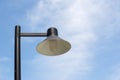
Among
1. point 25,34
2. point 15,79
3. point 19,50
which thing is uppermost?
point 25,34

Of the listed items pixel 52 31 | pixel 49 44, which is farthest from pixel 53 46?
pixel 52 31

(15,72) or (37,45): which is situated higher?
(37,45)

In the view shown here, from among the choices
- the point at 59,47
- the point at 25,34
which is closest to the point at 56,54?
the point at 59,47

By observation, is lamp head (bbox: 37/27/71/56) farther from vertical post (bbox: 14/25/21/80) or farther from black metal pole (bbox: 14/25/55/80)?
vertical post (bbox: 14/25/21/80)

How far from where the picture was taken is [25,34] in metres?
7.46

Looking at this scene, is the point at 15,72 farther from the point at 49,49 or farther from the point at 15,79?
the point at 49,49

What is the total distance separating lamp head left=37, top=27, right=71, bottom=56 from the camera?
7390mm

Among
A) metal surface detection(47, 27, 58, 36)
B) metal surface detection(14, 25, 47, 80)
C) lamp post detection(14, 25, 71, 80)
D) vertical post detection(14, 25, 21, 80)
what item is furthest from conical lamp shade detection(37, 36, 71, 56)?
vertical post detection(14, 25, 21, 80)

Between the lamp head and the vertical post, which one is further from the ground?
the lamp head

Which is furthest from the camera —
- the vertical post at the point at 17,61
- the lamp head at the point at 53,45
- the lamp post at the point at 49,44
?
the lamp head at the point at 53,45

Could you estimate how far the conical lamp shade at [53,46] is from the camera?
7402mm

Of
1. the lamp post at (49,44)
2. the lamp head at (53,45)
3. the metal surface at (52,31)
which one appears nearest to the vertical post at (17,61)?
the lamp post at (49,44)

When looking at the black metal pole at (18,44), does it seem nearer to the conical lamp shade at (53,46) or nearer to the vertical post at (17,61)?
the vertical post at (17,61)

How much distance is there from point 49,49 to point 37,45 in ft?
0.99
